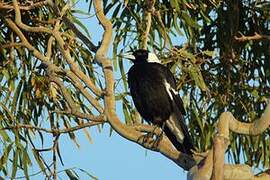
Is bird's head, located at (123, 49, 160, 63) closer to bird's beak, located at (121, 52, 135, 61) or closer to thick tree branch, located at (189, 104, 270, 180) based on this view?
bird's beak, located at (121, 52, 135, 61)

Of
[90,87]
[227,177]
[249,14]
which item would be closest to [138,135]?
[90,87]

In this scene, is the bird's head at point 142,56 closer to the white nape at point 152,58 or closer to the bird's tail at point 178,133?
the white nape at point 152,58

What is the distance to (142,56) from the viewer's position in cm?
289

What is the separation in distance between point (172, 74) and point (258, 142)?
0.49 m

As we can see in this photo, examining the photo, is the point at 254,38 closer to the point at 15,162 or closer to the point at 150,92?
the point at 150,92

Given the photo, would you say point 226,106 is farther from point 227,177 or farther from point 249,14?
point 227,177

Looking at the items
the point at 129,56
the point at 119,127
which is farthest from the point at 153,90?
the point at 119,127

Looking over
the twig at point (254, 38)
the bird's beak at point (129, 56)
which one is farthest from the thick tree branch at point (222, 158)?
the twig at point (254, 38)

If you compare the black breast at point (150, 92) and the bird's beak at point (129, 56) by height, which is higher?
the bird's beak at point (129, 56)

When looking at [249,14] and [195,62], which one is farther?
[249,14]

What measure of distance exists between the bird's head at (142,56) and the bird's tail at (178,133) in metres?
0.20

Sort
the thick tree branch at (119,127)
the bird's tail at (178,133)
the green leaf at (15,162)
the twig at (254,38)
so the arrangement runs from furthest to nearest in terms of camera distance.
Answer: the twig at (254,38) → the green leaf at (15,162) → the bird's tail at (178,133) → the thick tree branch at (119,127)

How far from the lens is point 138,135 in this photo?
6.91ft

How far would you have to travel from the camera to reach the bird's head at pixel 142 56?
287 cm
